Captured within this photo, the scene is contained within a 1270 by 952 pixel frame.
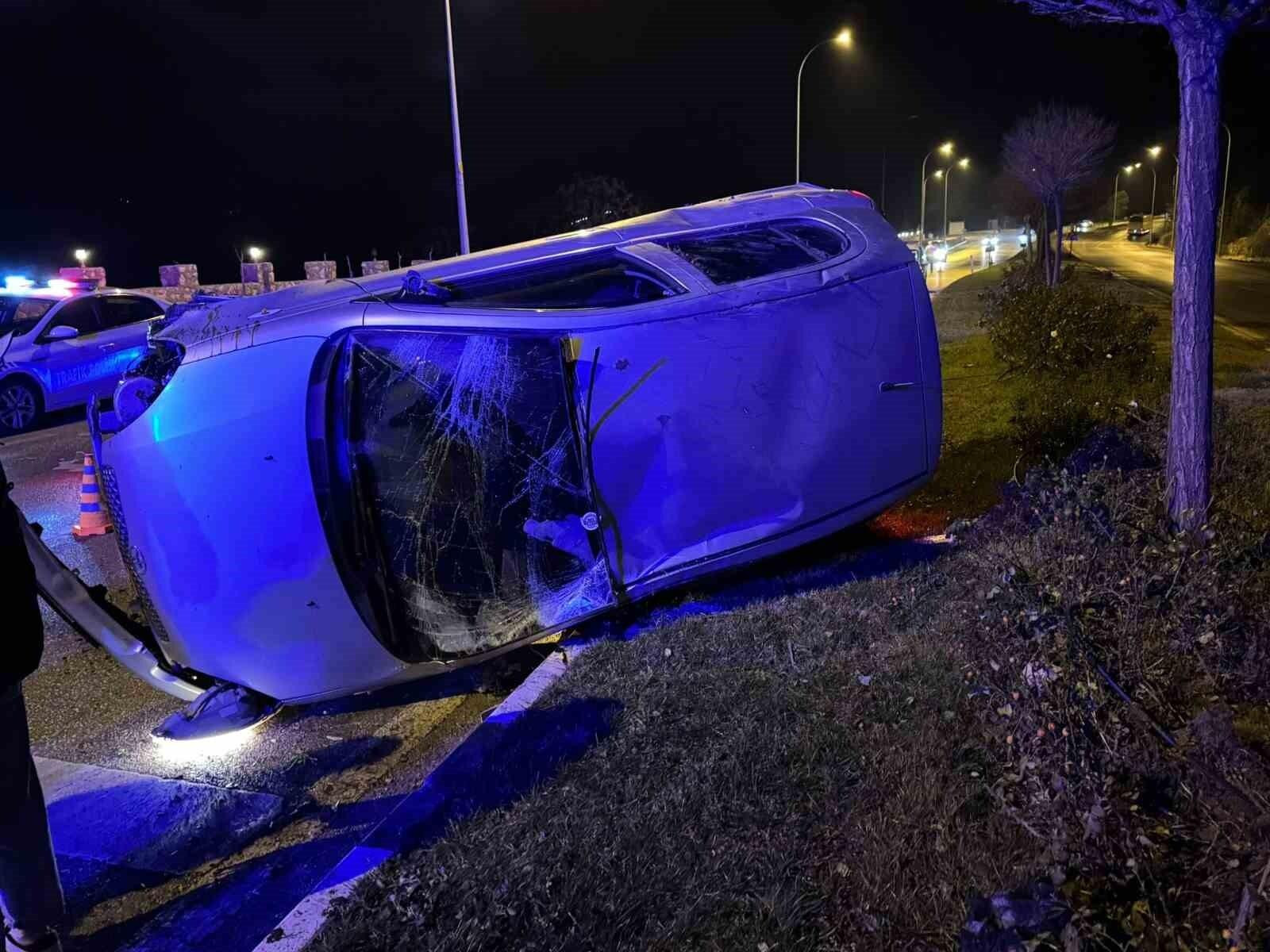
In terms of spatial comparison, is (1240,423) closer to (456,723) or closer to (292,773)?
(456,723)

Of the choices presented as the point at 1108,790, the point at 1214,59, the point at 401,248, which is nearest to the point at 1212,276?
the point at 1214,59

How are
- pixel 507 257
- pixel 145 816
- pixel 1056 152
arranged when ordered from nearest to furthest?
1. pixel 145 816
2. pixel 507 257
3. pixel 1056 152

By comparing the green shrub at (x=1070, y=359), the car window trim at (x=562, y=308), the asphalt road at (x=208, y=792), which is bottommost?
the asphalt road at (x=208, y=792)

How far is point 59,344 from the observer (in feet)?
39.2

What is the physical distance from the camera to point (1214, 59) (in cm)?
396

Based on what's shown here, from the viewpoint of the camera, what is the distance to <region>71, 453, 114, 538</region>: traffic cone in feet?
23.7

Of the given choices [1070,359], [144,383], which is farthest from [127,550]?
[1070,359]

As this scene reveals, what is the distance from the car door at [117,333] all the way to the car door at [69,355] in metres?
0.06

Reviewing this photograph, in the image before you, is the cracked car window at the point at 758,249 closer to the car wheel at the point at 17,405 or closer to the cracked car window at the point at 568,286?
the cracked car window at the point at 568,286

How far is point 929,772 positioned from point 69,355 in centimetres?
1250

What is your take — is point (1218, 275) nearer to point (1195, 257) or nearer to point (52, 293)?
point (1195, 257)

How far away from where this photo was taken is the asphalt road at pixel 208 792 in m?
3.09

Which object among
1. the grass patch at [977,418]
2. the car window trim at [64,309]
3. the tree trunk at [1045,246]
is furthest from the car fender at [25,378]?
the tree trunk at [1045,246]

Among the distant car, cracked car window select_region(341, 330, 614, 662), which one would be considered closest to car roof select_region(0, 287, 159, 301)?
the distant car
